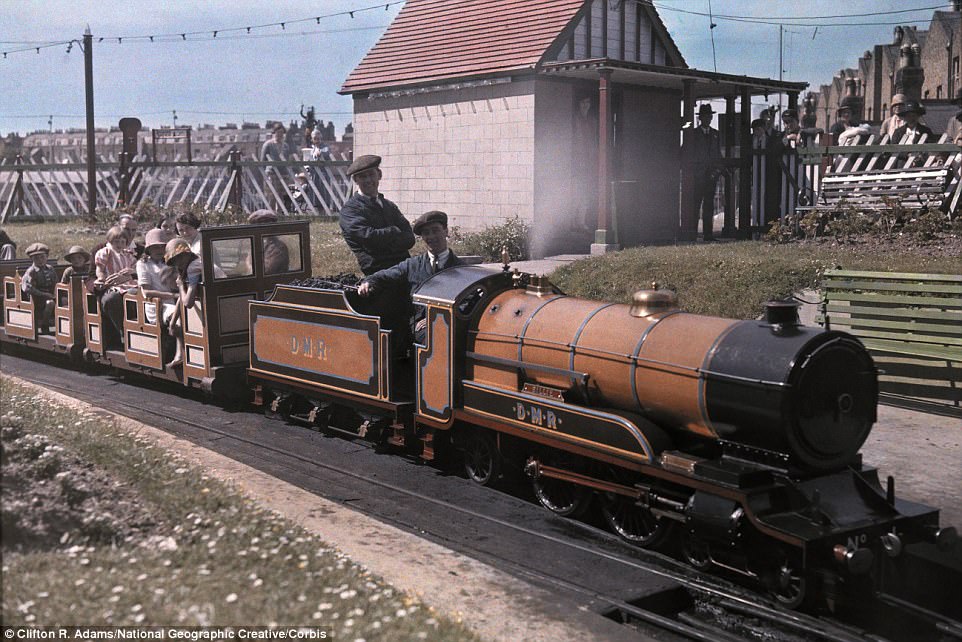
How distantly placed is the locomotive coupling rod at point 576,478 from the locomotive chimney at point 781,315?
4.59ft

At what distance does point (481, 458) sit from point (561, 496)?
102cm

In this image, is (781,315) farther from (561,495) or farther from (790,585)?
(561,495)

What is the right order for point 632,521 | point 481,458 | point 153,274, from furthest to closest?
point 153,274 < point 481,458 < point 632,521

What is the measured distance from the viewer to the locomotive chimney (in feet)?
21.2

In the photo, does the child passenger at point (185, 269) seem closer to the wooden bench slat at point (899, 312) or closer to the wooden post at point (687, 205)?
the wooden bench slat at point (899, 312)

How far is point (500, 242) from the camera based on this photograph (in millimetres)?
18938

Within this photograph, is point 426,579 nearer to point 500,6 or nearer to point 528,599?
point 528,599

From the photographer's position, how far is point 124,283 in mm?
12773

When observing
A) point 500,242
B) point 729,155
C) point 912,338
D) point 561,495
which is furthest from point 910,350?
point 729,155

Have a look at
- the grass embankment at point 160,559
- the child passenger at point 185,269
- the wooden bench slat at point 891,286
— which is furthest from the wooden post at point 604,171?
the grass embankment at point 160,559

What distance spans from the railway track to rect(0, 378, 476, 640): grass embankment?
128 cm

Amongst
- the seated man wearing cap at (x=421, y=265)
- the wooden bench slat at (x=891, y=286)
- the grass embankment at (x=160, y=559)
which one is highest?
the seated man wearing cap at (x=421, y=265)

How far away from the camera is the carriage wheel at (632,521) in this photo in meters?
6.96

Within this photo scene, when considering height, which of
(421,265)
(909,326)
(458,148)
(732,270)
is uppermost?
(458,148)
